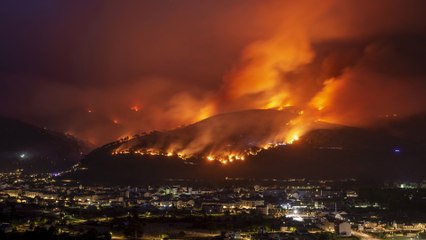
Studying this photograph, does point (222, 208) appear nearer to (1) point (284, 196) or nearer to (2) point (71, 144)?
(1) point (284, 196)

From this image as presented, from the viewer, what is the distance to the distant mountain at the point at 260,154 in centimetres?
5741

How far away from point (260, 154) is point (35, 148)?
1614 inches

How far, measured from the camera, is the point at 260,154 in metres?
59.6

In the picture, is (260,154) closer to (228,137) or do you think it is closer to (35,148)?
(228,137)

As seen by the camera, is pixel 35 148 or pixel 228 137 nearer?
pixel 228 137

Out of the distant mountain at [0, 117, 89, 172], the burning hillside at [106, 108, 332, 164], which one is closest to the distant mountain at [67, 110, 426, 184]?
the burning hillside at [106, 108, 332, 164]

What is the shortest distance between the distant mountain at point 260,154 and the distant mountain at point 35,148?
1517cm

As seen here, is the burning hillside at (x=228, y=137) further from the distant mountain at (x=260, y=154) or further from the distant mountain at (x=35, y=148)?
the distant mountain at (x=35, y=148)

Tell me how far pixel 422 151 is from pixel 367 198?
19361 mm

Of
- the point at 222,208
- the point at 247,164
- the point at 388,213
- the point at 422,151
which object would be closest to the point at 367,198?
the point at 388,213

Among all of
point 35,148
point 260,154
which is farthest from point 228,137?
point 35,148

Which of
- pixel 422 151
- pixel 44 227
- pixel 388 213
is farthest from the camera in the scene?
pixel 422 151

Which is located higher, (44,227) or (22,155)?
(22,155)

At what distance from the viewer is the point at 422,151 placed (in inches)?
2477
